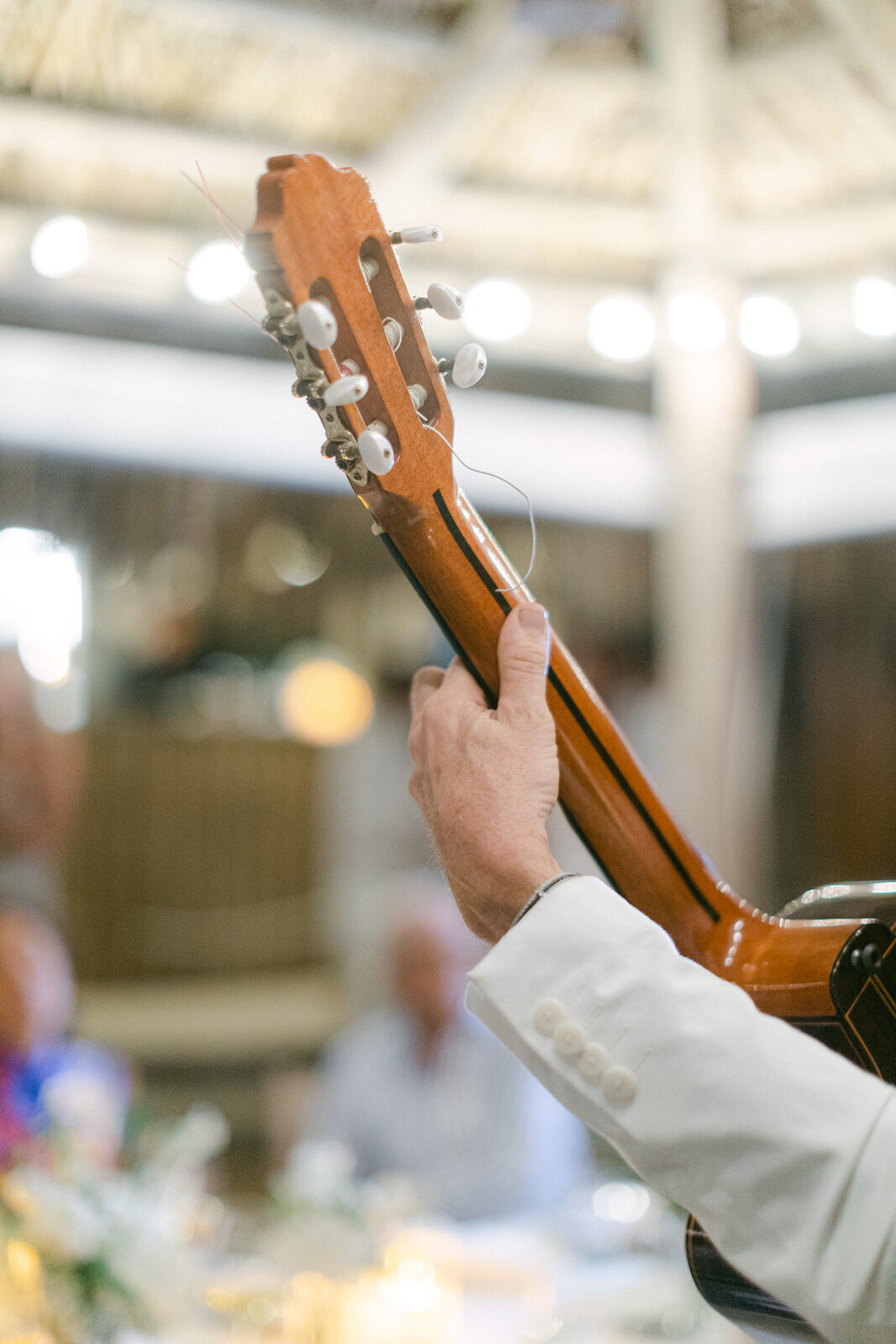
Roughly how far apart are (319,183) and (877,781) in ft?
15.3

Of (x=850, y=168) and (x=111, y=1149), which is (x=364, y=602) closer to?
(x=850, y=168)

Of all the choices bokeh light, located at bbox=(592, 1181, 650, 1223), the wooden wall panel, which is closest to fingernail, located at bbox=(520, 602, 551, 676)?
bokeh light, located at bbox=(592, 1181, 650, 1223)

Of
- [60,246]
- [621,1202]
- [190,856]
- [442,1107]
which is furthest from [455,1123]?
[190,856]

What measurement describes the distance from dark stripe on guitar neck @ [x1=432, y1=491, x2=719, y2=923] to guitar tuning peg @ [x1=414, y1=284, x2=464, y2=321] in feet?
0.34

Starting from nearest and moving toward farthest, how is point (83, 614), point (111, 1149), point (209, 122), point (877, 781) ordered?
point (111, 1149) < point (209, 122) < point (877, 781) < point (83, 614)

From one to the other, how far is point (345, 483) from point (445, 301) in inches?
112

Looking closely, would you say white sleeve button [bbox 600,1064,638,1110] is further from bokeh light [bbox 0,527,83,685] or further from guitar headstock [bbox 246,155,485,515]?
bokeh light [bbox 0,527,83,685]

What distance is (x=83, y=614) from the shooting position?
5238 millimetres

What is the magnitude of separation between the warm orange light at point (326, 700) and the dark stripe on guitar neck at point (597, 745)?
14.6ft

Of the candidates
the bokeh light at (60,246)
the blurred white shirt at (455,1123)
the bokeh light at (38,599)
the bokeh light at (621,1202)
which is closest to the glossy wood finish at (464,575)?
the bokeh light at (621,1202)

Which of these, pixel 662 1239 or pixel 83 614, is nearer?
pixel 662 1239

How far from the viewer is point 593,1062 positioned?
0.62 meters

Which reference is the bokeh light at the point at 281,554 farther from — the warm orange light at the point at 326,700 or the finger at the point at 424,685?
the finger at the point at 424,685

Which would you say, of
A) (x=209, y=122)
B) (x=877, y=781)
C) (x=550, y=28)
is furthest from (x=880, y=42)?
(x=877, y=781)
